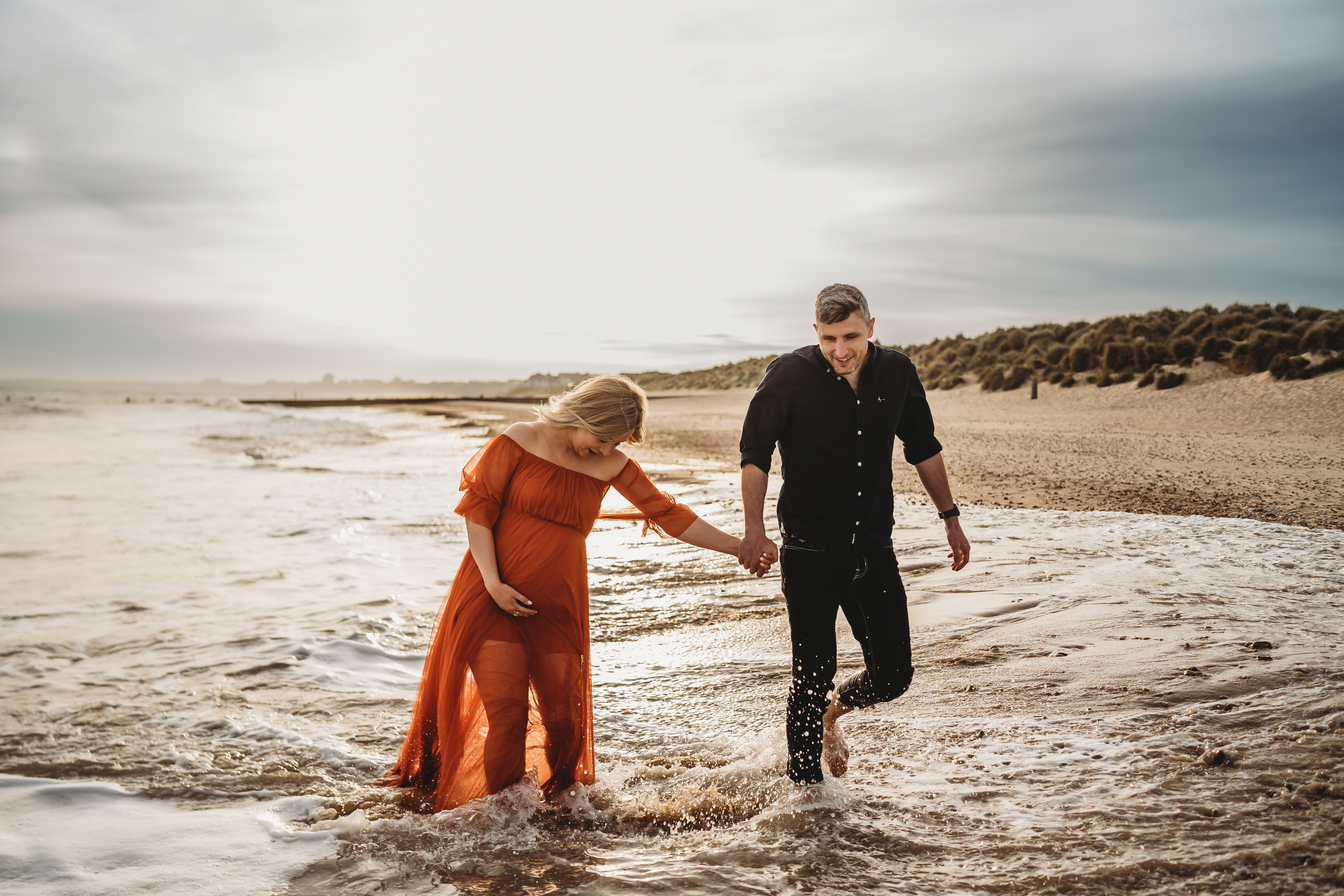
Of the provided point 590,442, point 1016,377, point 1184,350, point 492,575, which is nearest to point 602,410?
point 590,442

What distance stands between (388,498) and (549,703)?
10796 mm

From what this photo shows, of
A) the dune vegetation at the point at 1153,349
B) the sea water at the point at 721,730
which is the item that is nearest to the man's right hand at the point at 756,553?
the sea water at the point at 721,730

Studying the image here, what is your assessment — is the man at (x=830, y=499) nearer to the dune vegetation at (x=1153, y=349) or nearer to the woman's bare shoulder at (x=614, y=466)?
the woman's bare shoulder at (x=614, y=466)

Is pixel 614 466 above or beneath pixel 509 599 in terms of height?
above

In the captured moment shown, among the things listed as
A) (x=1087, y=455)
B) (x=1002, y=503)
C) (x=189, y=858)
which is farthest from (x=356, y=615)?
(x=1087, y=455)

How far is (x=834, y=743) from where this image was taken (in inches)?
152

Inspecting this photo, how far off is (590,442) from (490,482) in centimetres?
45

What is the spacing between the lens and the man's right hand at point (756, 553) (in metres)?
3.56

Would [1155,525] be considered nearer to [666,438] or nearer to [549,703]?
[549,703]

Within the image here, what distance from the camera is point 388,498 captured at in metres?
13.7

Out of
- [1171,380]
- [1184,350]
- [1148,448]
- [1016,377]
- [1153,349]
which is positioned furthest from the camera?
[1016,377]

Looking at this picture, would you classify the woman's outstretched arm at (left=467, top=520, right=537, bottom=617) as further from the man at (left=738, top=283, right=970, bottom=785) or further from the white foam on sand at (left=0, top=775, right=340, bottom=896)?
the white foam on sand at (left=0, top=775, right=340, bottom=896)

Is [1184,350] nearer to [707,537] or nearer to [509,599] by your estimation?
[707,537]

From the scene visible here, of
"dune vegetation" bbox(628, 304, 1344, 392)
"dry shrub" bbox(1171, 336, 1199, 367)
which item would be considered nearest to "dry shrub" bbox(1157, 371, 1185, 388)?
"dune vegetation" bbox(628, 304, 1344, 392)
